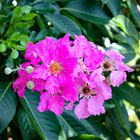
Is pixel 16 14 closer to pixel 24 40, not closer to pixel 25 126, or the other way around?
pixel 24 40

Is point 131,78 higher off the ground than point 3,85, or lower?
lower

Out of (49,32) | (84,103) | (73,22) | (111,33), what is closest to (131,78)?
(111,33)

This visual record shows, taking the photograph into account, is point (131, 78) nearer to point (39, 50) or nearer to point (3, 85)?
point (3, 85)

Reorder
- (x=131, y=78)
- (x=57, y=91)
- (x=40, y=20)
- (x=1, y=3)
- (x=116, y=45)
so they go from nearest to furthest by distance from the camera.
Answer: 1. (x=57, y=91)
2. (x=1, y=3)
3. (x=40, y=20)
4. (x=116, y=45)
5. (x=131, y=78)

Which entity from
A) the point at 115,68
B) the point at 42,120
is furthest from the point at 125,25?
the point at 115,68

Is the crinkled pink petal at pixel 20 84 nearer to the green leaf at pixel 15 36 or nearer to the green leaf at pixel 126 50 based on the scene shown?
the green leaf at pixel 15 36

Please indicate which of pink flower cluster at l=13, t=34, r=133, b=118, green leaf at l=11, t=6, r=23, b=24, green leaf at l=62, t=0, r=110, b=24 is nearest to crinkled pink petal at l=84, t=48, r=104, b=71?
pink flower cluster at l=13, t=34, r=133, b=118

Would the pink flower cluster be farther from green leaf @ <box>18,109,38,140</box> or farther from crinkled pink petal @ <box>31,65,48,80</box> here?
green leaf @ <box>18,109,38,140</box>
